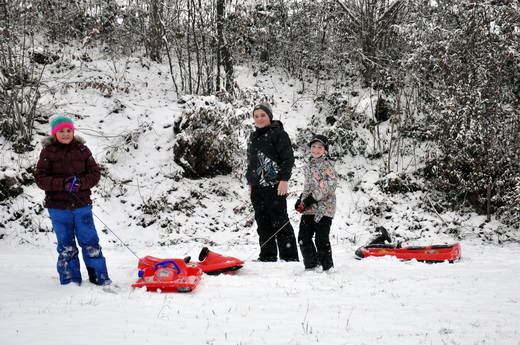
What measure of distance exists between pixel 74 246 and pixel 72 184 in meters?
0.71

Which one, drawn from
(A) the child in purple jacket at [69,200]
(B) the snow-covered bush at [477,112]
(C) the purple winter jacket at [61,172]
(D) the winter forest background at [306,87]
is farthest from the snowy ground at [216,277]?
(C) the purple winter jacket at [61,172]

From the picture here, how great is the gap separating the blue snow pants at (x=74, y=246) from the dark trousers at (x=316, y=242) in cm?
228

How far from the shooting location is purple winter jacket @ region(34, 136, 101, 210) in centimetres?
403

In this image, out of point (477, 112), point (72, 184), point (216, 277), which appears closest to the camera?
point (72, 184)

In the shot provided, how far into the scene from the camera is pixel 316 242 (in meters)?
4.93

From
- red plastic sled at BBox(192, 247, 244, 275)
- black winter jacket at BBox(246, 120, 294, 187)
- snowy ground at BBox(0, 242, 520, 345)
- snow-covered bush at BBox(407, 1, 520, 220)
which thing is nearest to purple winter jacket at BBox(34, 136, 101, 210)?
snowy ground at BBox(0, 242, 520, 345)

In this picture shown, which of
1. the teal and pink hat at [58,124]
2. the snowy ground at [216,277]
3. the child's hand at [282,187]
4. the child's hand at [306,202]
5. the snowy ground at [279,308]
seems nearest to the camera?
the snowy ground at [279,308]

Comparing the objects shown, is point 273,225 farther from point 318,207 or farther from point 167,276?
point 167,276

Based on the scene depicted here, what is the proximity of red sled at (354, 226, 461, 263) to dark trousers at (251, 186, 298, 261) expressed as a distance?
4.45 ft

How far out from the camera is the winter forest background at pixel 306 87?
829 centimetres

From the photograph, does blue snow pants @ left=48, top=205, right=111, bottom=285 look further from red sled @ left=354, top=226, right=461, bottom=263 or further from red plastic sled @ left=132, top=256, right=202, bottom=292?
red sled @ left=354, top=226, right=461, bottom=263

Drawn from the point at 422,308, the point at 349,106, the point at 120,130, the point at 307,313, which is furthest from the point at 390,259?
the point at 120,130

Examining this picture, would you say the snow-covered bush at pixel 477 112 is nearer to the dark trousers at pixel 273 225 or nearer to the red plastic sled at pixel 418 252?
the red plastic sled at pixel 418 252

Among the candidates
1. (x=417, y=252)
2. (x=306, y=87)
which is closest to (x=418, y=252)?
(x=417, y=252)
